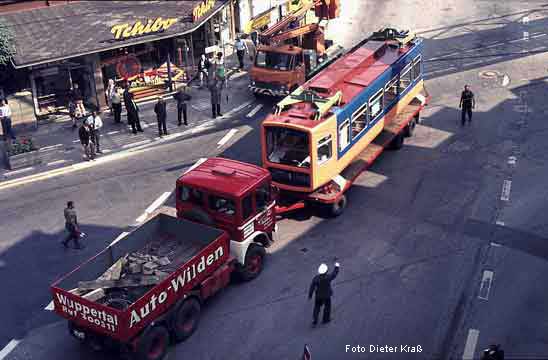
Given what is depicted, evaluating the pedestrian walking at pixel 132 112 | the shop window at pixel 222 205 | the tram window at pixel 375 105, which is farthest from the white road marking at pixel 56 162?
the tram window at pixel 375 105

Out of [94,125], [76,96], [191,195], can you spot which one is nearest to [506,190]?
[191,195]

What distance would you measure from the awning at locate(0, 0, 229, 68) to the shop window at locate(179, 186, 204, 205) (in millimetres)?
12693

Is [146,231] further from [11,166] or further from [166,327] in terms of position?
[11,166]

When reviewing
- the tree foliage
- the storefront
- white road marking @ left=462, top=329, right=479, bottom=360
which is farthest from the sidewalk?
white road marking @ left=462, top=329, right=479, bottom=360

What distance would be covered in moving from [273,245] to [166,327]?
561 centimetres

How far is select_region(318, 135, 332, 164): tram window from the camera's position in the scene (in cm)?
2248

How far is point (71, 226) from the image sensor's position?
2195cm

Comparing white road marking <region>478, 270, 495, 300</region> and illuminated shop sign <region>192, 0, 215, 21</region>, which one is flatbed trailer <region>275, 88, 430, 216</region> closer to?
white road marking <region>478, 270, 495, 300</region>

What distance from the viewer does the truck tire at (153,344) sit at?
16.7 metres

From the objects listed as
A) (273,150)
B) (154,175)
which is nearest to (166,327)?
(273,150)

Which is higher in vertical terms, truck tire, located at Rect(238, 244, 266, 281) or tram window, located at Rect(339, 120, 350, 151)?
tram window, located at Rect(339, 120, 350, 151)

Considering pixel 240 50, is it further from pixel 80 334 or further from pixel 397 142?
pixel 80 334

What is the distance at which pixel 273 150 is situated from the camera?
2316 cm

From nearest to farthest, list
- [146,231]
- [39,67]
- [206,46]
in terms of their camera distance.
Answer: [146,231] < [39,67] < [206,46]
